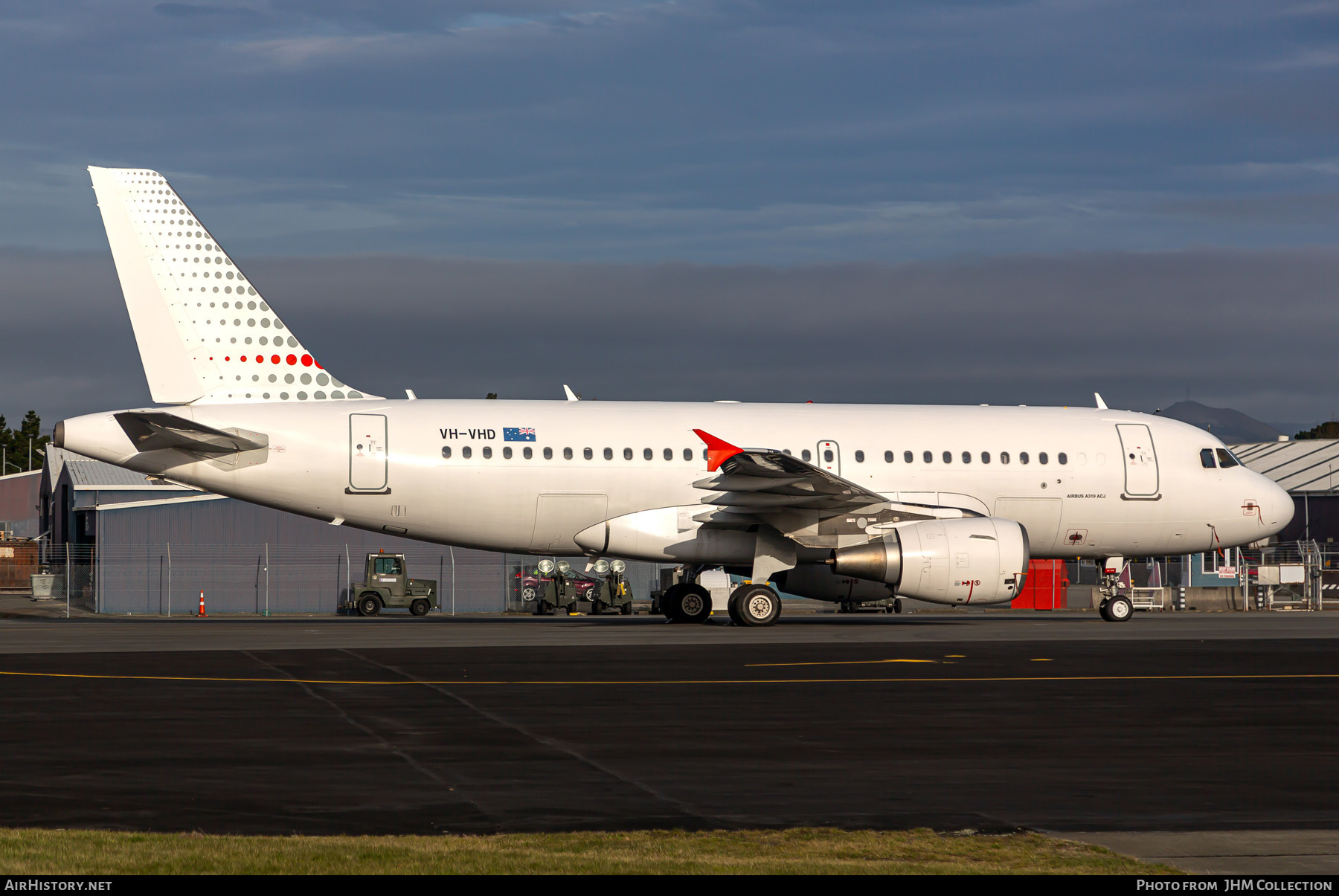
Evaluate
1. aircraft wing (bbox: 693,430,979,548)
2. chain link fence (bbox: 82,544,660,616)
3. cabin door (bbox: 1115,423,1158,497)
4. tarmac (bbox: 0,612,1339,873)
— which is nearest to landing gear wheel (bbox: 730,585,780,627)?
aircraft wing (bbox: 693,430,979,548)

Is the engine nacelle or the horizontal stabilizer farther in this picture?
the engine nacelle

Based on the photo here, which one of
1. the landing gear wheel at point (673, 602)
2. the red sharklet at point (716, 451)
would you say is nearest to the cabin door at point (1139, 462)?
the red sharklet at point (716, 451)

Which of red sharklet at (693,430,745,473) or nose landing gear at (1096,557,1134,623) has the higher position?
red sharklet at (693,430,745,473)

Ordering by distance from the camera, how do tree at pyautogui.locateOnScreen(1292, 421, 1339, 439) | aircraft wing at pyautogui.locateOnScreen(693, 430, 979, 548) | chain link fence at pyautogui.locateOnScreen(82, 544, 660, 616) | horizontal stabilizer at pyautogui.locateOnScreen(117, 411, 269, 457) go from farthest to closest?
tree at pyautogui.locateOnScreen(1292, 421, 1339, 439), chain link fence at pyautogui.locateOnScreen(82, 544, 660, 616), aircraft wing at pyautogui.locateOnScreen(693, 430, 979, 548), horizontal stabilizer at pyautogui.locateOnScreen(117, 411, 269, 457)

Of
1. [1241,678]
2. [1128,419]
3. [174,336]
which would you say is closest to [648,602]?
[1128,419]

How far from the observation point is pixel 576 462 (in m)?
26.1

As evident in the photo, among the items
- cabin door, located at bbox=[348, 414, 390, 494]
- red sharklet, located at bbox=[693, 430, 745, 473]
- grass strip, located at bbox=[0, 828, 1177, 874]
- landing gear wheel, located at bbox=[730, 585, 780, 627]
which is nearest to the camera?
grass strip, located at bbox=[0, 828, 1177, 874]

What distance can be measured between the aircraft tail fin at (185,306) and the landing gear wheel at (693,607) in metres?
8.37

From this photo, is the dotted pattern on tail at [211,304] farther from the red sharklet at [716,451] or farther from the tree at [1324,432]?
the tree at [1324,432]

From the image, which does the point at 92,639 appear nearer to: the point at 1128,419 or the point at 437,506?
the point at 437,506

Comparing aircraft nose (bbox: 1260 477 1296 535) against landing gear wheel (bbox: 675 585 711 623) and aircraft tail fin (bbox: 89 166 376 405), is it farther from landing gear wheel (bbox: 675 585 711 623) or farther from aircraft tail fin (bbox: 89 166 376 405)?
aircraft tail fin (bbox: 89 166 376 405)

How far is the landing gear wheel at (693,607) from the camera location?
2881 centimetres

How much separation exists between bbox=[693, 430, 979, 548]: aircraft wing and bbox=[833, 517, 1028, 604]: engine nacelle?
0.88 metres

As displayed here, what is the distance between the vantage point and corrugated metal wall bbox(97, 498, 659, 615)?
42125 mm
